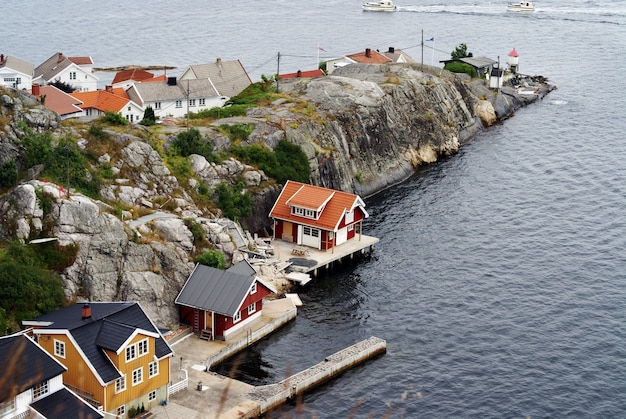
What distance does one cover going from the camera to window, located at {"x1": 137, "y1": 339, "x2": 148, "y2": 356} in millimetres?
60719

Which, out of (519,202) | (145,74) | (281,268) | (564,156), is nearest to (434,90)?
(564,156)

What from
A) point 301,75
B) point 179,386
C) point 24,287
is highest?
point 301,75

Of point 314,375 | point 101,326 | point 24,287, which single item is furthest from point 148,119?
point 314,375

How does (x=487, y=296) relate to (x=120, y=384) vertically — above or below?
below

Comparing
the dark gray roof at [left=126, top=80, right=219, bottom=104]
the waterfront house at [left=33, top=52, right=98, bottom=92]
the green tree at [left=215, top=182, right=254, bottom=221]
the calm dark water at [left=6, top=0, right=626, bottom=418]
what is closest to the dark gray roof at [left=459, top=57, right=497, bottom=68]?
the calm dark water at [left=6, top=0, right=626, bottom=418]

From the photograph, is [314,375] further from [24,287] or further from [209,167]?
[209,167]

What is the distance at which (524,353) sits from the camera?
7281 centimetres

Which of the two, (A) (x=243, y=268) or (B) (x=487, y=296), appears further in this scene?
(B) (x=487, y=296)

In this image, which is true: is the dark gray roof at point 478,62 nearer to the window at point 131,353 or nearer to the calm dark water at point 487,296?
the calm dark water at point 487,296

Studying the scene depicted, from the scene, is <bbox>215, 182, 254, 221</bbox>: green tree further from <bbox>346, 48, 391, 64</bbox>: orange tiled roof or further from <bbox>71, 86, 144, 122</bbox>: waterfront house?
<bbox>346, 48, 391, 64</bbox>: orange tiled roof

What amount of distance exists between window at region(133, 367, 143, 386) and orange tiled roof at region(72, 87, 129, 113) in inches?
2408

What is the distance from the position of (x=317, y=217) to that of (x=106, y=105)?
39.1 meters

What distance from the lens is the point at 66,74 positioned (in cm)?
14000

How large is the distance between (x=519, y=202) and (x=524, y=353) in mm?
41646
